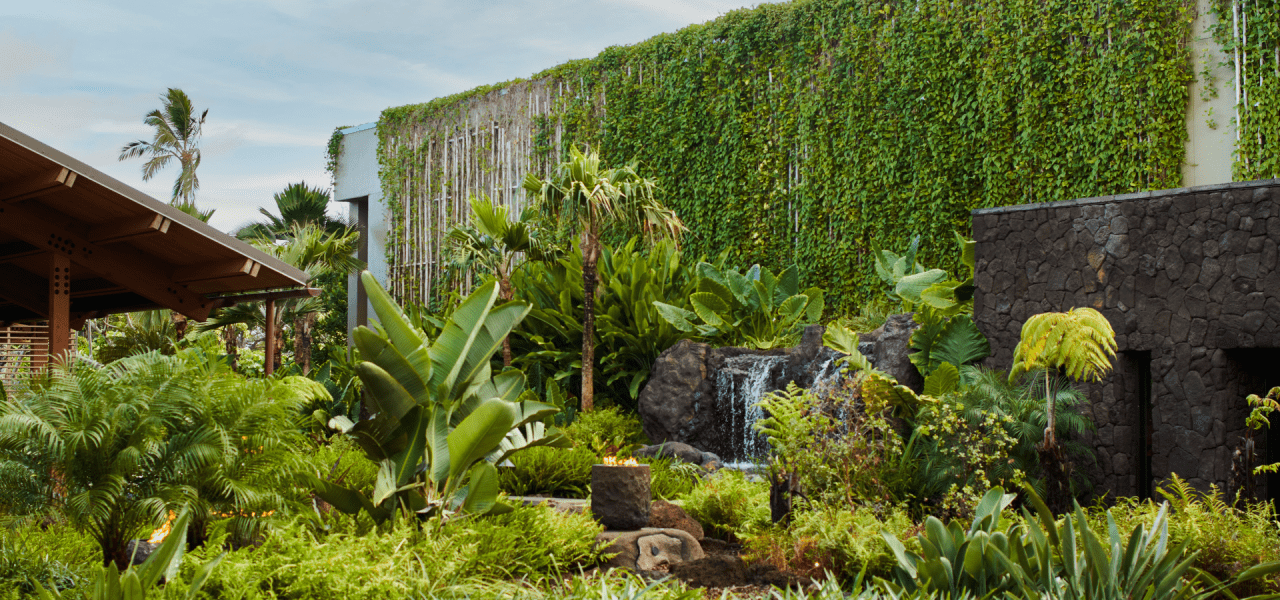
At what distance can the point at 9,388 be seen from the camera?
6.30 meters

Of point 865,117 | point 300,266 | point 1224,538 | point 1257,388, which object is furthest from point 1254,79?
point 300,266

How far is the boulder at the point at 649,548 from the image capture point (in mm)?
6391

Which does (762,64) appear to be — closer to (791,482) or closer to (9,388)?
(791,482)

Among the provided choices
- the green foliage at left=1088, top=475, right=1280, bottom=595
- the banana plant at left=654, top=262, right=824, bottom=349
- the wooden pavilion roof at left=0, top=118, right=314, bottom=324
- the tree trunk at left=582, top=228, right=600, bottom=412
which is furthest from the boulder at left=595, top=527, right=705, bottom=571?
the tree trunk at left=582, top=228, right=600, bottom=412

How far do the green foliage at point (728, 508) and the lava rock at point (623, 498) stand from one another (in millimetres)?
808

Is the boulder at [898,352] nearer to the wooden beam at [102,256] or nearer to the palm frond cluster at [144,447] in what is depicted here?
the palm frond cluster at [144,447]

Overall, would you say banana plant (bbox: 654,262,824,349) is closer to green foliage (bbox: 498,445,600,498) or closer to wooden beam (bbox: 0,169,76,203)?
green foliage (bbox: 498,445,600,498)

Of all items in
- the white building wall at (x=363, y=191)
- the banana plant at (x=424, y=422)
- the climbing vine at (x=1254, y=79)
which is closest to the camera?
the banana plant at (x=424, y=422)

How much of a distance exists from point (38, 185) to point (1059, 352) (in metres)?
7.87

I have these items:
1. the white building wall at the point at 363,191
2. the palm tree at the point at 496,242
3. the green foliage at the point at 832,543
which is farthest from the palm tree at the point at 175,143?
the green foliage at the point at 832,543

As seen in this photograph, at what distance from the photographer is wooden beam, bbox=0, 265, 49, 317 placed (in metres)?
9.24

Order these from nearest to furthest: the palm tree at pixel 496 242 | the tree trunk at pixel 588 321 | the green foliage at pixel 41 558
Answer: the green foliage at pixel 41 558, the tree trunk at pixel 588 321, the palm tree at pixel 496 242

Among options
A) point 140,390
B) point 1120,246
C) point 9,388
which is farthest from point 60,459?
point 1120,246

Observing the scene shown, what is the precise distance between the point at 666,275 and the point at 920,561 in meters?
8.74
